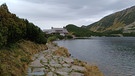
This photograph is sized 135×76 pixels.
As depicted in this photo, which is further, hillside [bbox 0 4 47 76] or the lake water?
the lake water

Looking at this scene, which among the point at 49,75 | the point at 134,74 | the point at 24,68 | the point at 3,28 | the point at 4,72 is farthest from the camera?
the point at 134,74

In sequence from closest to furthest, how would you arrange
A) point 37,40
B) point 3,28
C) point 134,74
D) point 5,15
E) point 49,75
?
point 49,75 → point 3,28 → point 5,15 → point 134,74 → point 37,40

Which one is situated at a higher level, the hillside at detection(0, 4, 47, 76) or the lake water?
the hillside at detection(0, 4, 47, 76)

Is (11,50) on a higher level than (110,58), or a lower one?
higher

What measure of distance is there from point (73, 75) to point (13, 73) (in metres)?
4.23

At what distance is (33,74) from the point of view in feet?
49.1

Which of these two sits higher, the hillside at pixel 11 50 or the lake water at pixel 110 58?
the hillside at pixel 11 50

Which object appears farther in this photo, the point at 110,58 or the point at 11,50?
the point at 110,58

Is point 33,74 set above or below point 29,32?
below

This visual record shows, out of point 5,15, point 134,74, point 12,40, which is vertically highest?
point 5,15

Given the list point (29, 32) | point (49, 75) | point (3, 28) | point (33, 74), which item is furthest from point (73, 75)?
point (29, 32)

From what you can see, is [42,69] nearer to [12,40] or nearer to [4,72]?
[4,72]

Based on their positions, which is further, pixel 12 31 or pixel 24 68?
pixel 12 31

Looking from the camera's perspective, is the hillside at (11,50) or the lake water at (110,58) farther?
the lake water at (110,58)
